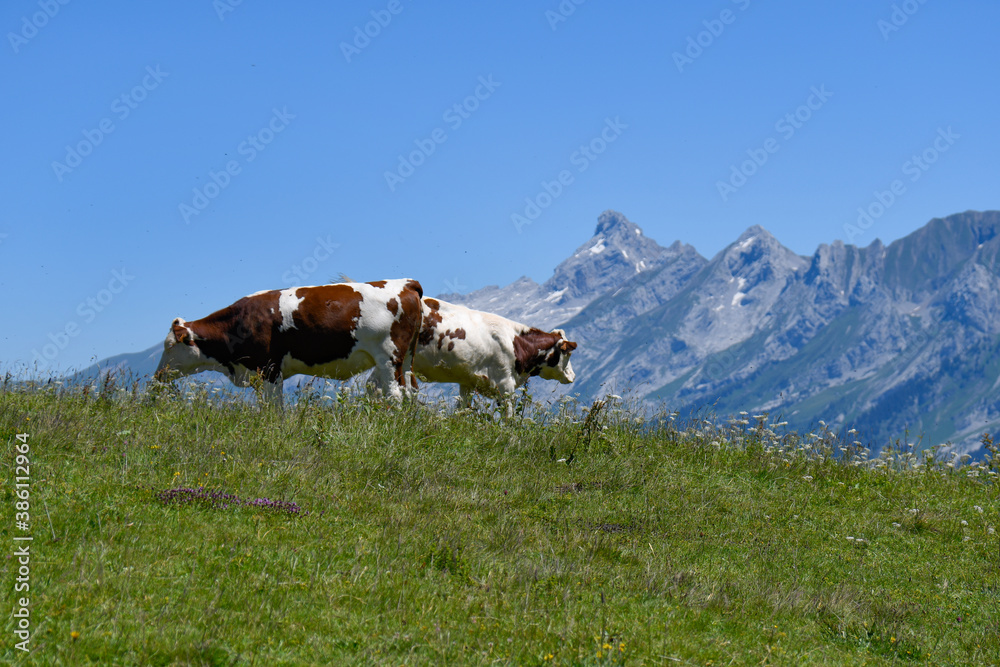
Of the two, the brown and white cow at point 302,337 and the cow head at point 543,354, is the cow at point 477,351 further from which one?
the brown and white cow at point 302,337

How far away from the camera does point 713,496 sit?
11.2m

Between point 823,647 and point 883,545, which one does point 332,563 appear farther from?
point 883,545

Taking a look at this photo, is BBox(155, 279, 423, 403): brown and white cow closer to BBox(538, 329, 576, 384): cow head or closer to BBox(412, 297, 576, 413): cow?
BBox(412, 297, 576, 413): cow

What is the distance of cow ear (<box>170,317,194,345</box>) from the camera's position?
14703mm

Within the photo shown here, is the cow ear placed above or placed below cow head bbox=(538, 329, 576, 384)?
above

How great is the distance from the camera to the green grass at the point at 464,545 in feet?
18.9

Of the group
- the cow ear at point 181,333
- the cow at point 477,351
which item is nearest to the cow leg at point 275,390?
the cow ear at point 181,333

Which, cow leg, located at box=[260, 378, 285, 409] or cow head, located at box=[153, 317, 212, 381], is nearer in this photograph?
cow leg, located at box=[260, 378, 285, 409]

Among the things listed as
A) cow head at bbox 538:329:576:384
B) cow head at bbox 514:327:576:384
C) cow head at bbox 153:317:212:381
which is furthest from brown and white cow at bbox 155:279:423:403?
cow head at bbox 538:329:576:384

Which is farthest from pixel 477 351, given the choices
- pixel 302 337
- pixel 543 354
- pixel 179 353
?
pixel 179 353

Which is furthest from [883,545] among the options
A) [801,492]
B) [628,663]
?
[628,663]

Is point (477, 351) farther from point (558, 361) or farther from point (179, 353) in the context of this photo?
point (179, 353)

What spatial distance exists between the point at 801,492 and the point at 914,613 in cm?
446

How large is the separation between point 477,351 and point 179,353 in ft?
20.2
